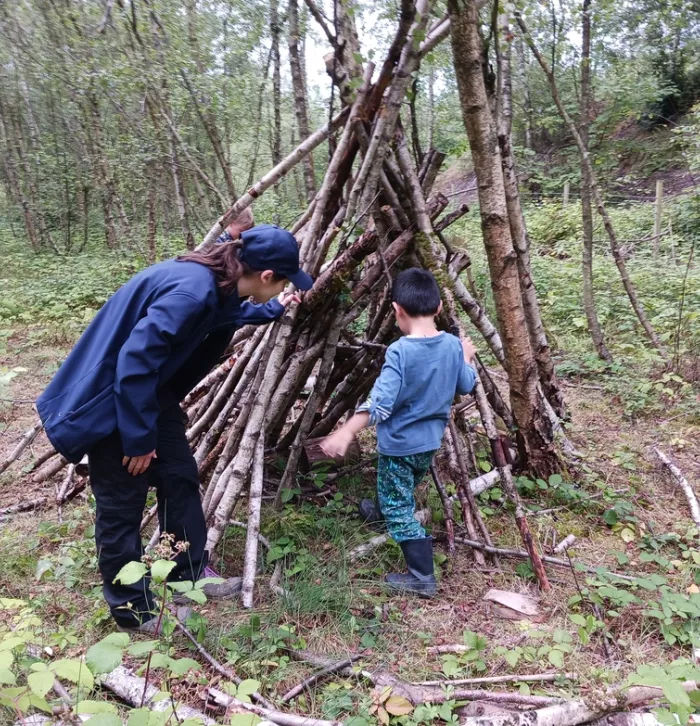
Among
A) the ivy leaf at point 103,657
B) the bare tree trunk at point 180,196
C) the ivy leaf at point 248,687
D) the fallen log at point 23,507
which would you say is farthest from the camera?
the bare tree trunk at point 180,196

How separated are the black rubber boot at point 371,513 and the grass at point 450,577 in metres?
0.06

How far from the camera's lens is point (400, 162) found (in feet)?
9.41

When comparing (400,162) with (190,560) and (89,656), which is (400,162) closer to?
(190,560)

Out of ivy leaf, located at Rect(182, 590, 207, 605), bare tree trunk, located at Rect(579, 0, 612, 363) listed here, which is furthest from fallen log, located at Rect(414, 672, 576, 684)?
bare tree trunk, located at Rect(579, 0, 612, 363)

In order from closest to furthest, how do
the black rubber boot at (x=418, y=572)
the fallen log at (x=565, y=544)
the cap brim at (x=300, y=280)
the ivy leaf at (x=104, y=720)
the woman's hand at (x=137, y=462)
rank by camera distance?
the ivy leaf at (x=104, y=720) < the woman's hand at (x=137, y=462) < the cap brim at (x=300, y=280) < the black rubber boot at (x=418, y=572) < the fallen log at (x=565, y=544)

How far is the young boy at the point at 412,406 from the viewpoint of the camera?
7.73ft

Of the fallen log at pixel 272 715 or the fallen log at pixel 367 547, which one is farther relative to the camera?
the fallen log at pixel 367 547

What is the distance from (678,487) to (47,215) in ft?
53.9

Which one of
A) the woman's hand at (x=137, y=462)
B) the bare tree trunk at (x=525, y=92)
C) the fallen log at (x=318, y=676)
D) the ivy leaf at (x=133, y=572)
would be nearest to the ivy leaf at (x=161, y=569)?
the ivy leaf at (x=133, y=572)

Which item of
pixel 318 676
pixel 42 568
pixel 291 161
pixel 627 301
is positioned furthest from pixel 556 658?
pixel 627 301

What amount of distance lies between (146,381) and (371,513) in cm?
159

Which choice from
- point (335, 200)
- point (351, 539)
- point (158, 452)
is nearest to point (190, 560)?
point (158, 452)

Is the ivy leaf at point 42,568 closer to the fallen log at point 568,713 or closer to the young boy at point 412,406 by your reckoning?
the young boy at point 412,406

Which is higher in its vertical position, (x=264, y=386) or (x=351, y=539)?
(x=264, y=386)
